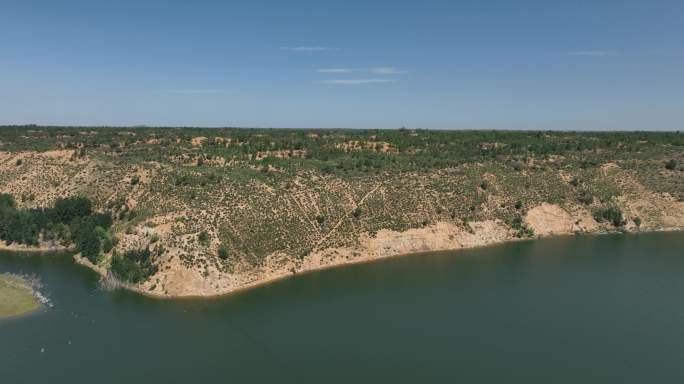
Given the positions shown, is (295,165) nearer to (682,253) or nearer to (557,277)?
(557,277)

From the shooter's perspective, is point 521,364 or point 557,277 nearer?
point 521,364

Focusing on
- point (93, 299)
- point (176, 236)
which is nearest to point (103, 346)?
point (93, 299)

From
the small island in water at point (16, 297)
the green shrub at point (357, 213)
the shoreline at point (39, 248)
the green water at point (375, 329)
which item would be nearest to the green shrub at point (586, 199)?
the green water at point (375, 329)

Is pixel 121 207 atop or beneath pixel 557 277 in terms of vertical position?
atop

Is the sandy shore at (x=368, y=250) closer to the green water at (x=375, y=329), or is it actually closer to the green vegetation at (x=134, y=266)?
the green vegetation at (x=134, y=266)

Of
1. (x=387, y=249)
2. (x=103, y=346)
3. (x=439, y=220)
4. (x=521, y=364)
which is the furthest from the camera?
(x=439, y=220)

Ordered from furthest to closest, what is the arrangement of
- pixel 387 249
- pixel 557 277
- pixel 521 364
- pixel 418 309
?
pixel 387 249
pixel 557 277
pixel 418 309
pixel 521 364

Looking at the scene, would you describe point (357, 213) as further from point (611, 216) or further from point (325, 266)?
point (611, 216)
